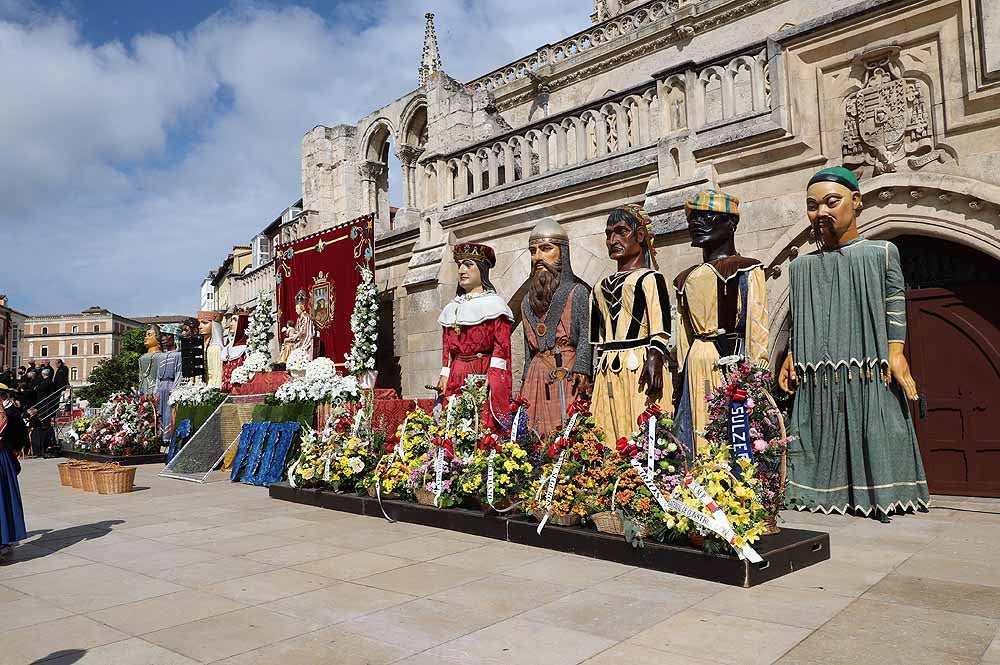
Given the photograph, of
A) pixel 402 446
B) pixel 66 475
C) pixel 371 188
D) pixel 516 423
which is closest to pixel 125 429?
pixel 66 475

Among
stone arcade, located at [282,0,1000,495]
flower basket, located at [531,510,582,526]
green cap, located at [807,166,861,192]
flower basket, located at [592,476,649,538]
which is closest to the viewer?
flower basket, located at [592,476,649,538]

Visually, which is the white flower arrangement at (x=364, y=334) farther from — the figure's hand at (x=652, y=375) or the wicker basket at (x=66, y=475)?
the figure's hand at (x=652, y=375)

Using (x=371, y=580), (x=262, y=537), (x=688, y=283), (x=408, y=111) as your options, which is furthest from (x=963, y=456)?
(x=408, y=111)

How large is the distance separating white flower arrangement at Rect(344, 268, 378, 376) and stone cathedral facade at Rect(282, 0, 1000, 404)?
56 centimetres

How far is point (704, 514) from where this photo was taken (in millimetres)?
4488

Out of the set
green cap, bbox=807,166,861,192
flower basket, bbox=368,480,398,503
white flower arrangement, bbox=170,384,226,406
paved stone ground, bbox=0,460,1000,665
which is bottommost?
paved stone ground, bbox=0,460,1000,665

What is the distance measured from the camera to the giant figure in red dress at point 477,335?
744 centimetres

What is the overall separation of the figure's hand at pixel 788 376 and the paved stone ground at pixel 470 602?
1128 mm

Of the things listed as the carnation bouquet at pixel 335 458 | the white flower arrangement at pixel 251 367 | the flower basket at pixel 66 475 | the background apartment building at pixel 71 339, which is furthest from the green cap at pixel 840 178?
the background apartment building at pixel 71 339

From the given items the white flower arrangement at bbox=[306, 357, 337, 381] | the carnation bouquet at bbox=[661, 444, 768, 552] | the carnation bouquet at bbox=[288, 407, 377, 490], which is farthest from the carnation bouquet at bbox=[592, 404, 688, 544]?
the white flower arrangement at bbox=[306, 357, 337, 381]

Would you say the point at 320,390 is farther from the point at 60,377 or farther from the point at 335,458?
the point at 60,377

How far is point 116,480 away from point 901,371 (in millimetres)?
8415

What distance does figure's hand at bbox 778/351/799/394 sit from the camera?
21.9 ft

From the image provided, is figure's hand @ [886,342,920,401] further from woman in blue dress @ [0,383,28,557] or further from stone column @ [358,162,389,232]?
stone column @ [358,162,389,232]
